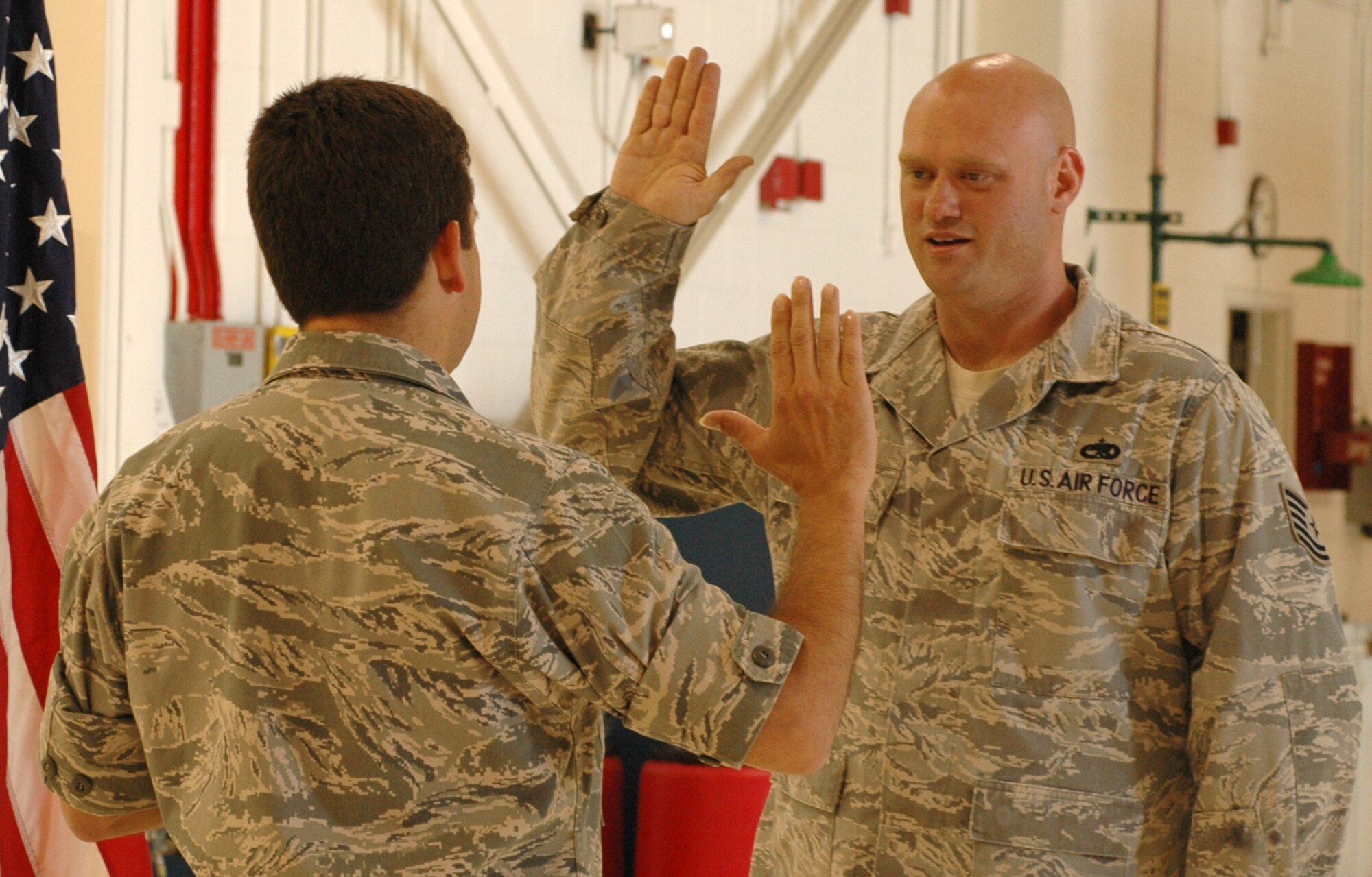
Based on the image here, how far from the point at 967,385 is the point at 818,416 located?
0.57 meters

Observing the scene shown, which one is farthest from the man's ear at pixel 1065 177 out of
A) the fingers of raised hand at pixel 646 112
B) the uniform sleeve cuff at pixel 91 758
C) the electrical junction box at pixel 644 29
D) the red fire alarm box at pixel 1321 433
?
the red fire alarm box at pixel 1321 433

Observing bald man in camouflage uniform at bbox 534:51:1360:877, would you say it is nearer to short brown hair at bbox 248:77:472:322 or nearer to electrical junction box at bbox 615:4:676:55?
short brown hair at bbox 248:77:472:322

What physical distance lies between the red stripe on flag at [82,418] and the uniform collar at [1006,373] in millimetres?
1396

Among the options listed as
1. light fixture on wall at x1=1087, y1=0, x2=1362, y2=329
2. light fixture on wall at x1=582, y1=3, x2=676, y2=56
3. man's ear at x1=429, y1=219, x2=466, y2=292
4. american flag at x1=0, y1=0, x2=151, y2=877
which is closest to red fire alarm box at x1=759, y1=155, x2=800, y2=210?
light fixture on wall at x1=582, y1=3, x2=676, y2=56

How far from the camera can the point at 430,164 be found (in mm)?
1224

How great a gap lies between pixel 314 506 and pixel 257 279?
237cm

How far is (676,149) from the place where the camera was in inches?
73.7

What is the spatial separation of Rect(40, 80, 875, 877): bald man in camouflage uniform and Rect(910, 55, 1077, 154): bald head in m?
0.88

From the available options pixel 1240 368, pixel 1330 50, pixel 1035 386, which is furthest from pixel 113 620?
pixel 1330 50

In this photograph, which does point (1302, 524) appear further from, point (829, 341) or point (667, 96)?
point (667, 96)

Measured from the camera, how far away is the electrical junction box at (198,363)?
3160 millimetres

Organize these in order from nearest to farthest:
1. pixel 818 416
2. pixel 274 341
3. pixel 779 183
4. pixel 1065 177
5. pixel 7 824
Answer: pixel 818 416 < pixel 1065 177 < pixel 7 824 < pixel 274 341 < pixel 779 183

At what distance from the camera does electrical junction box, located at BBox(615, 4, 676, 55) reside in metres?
3.98

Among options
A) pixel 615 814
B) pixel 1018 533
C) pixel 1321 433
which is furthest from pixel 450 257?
pixel 1321 433
